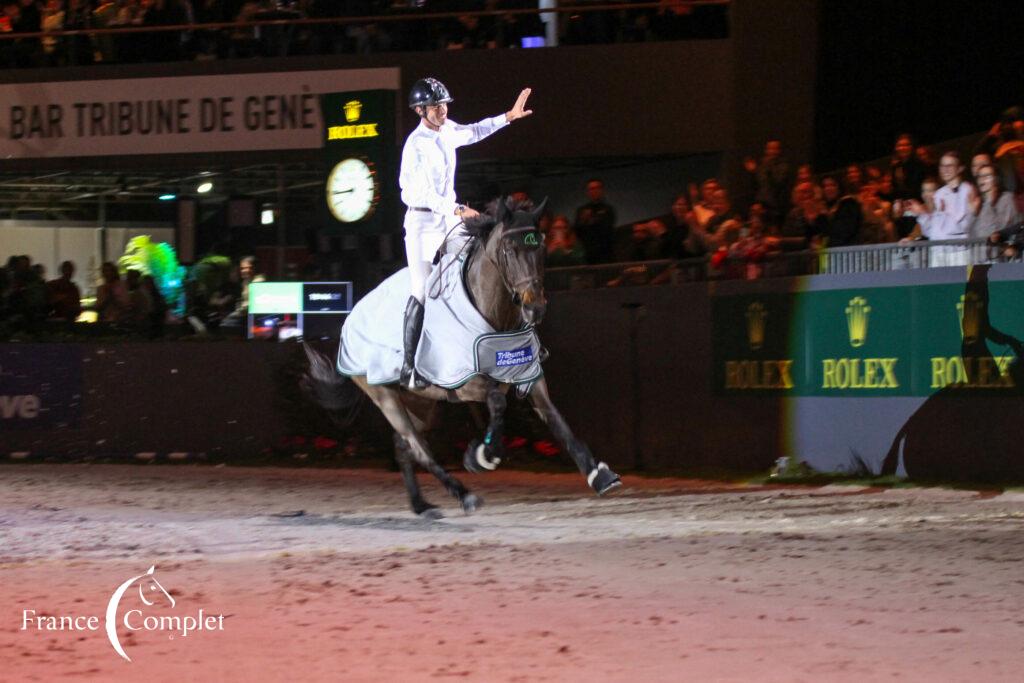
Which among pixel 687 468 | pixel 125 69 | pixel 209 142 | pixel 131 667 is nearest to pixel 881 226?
pixel 687 468

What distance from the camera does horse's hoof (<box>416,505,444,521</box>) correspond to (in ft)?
36.8

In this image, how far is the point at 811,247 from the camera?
14.3 meters

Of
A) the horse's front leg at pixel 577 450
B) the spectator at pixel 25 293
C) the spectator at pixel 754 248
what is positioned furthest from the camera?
the spectator at pixel 25 293

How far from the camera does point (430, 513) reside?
1131 centimetres

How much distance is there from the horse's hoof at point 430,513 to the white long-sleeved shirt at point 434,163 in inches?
90.3

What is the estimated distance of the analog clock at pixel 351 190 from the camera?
48.2ft

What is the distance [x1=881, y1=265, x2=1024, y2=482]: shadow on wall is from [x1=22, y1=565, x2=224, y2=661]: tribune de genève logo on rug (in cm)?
728

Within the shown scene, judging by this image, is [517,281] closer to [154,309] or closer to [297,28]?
[154,309]

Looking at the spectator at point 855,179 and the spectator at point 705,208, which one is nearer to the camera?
the spectator at point 855,179

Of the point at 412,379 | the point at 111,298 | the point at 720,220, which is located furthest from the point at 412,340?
the point at 111,298

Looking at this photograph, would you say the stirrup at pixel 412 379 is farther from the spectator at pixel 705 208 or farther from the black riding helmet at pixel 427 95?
the spectator at pixel 705 208

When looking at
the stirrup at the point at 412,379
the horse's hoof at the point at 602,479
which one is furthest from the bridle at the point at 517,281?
the horse's hoof at the point at 602,479

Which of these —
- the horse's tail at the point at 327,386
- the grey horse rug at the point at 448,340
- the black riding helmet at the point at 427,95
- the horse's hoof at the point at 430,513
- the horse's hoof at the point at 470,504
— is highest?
the black riding helmet at the point at 427,95

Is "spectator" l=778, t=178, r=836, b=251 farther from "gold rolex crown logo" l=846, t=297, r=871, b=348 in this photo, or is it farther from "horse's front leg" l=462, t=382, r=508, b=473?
"horse's front leg" l=462, t=382, r=508, b=473
